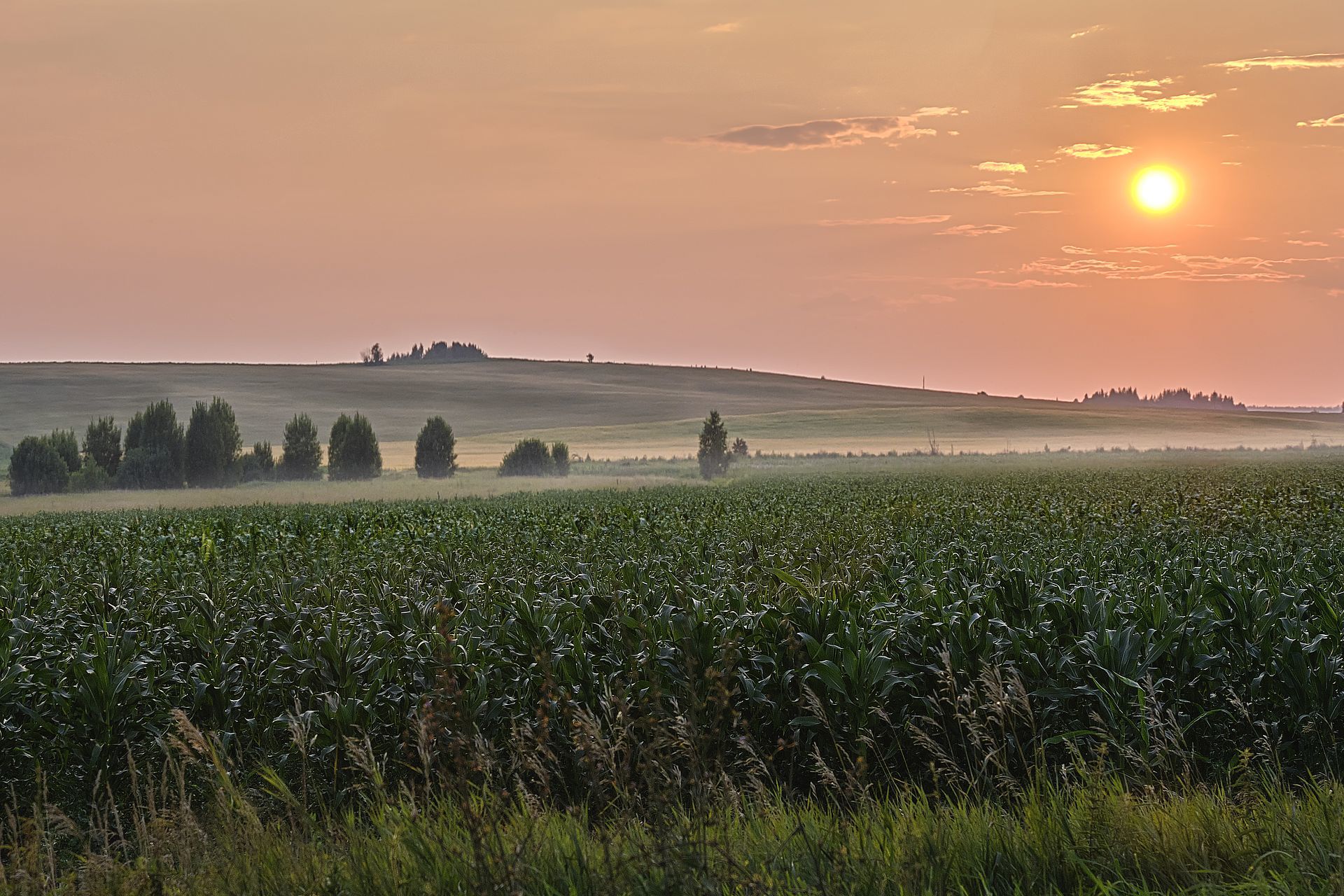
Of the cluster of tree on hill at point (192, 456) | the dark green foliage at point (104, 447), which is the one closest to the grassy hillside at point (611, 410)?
the cluster of tree on hill at point (192, 456)

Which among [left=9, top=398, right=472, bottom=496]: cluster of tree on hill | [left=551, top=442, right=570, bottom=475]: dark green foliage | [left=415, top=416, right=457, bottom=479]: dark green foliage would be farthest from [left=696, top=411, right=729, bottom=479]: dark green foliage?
[left=9, top=398, right=472, bottom=496]: cluster of tree on hill

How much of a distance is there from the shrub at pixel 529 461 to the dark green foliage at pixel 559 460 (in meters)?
0.22

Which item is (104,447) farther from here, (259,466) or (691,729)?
(691,729)

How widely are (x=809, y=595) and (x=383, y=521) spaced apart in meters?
20.4

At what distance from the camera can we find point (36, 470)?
89062 mm

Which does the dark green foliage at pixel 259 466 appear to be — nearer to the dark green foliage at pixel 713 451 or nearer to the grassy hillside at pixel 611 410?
the grassy hillside at pixel 611 410

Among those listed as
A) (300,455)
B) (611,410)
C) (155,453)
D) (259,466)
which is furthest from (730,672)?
(611,410)

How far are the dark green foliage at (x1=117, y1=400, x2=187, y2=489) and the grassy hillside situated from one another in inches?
903

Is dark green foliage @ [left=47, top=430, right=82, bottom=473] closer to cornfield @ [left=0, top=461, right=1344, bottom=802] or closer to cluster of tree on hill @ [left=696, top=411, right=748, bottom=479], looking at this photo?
cluster of tree on hill @ [left=696, top=411, right=748, bottom=479]

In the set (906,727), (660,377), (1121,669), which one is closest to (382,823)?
(906,727)

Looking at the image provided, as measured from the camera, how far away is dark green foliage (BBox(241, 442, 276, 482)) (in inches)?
4018

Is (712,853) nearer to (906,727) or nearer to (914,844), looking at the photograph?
(914,844)

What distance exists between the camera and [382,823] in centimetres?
609

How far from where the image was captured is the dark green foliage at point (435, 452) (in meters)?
102
